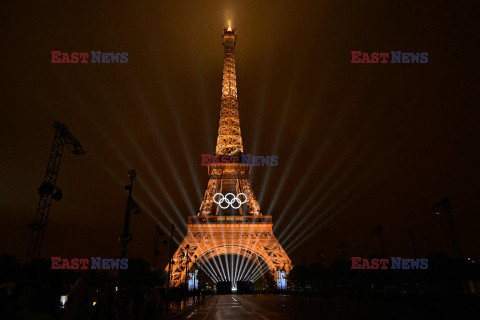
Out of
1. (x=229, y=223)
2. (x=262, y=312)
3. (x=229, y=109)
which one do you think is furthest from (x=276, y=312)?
(x=229, y=109)

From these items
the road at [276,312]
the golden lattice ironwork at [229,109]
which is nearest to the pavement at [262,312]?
the road at [276,312]

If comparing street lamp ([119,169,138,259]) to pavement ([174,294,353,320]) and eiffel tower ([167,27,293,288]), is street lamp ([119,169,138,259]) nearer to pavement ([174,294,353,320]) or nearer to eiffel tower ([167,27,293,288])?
pavement ([174,294,353,320])

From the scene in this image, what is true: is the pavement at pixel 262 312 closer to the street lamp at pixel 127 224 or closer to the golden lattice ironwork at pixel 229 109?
the street lamp at pixel 127 224

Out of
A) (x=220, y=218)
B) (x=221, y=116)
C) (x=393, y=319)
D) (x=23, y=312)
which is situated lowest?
(x=393, y=319)

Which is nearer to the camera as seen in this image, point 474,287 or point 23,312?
point 23,312

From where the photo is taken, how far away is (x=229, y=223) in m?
57.4

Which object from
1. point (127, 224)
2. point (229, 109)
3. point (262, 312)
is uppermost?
point (229, 109)

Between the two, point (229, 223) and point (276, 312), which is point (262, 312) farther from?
point (229, 223)

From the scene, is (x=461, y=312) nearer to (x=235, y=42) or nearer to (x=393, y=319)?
(x=393, y=319)

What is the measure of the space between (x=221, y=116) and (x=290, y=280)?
117ft

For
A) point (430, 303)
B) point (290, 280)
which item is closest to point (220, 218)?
point (290, 280)

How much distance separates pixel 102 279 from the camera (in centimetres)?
6391

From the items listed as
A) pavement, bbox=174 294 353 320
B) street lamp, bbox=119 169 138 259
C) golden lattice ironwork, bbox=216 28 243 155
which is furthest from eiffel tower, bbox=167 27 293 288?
street lamp, bbox=119 169 138 259

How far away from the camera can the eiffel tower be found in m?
54.9
